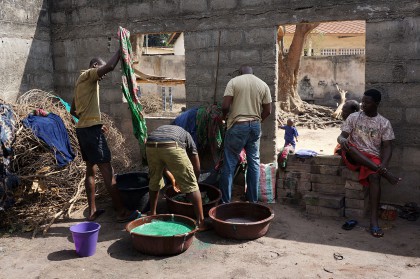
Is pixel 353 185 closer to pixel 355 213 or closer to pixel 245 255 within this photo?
pixel 355 213

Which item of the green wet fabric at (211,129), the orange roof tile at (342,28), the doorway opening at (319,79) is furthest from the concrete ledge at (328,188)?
the orange roof tile at (342,28)

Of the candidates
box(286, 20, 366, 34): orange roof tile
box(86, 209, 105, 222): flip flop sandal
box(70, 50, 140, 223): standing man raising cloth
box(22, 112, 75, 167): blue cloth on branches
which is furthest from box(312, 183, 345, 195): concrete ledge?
box(286, 20, 366, 34): orange roof tile

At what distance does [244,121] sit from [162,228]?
1679 mm

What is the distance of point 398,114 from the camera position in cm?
538

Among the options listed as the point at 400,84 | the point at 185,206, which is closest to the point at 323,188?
the point at 400,84

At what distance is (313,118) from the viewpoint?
14117mm

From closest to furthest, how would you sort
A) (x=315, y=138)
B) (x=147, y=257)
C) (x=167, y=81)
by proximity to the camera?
(x=147, y=257), (x=167, y=81), (x=315, y=138)

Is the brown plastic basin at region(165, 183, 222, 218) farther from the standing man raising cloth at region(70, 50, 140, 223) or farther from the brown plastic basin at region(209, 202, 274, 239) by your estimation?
the standing man raising cloth at region(70, 50, 140, 223)

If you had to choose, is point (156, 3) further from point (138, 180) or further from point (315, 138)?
point (315, 138)

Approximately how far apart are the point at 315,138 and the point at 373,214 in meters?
6.62

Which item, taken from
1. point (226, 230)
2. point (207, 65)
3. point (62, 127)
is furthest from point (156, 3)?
point (226, 230)

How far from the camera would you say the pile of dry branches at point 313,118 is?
13495 millimetres

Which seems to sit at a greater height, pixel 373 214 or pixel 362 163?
pixel 362 163

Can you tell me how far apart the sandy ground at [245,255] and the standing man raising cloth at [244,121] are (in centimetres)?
74
